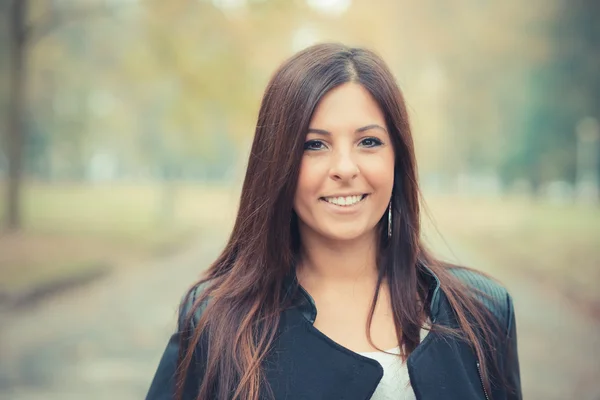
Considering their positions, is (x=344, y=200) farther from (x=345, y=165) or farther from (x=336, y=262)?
(x=336, y=262)

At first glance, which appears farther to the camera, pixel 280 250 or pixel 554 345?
pixel 554 345

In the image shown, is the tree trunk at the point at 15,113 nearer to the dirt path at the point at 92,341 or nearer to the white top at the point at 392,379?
the dirt path at the point at 92,341

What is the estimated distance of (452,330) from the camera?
6.45ft

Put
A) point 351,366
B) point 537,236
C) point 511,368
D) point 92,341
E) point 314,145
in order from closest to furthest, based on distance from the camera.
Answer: point 351,366, point 314,145, point 511,368, point 92,341, point 537,236

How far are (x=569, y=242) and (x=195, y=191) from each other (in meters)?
8.48

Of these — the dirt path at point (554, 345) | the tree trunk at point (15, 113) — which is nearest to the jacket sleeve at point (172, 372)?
the dirt path at point (554, 345)

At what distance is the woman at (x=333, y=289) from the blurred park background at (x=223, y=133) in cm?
462

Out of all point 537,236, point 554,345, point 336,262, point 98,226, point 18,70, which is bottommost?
point 554,345

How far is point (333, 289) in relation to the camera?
2133 mm

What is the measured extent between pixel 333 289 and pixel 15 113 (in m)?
8.51

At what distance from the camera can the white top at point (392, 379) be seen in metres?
1.89

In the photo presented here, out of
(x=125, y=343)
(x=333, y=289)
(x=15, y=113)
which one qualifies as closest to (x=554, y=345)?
(x=125, y=343)

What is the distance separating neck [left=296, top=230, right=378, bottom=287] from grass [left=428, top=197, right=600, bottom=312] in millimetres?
5280

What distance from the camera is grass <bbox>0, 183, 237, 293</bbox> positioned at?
865 centimetres
